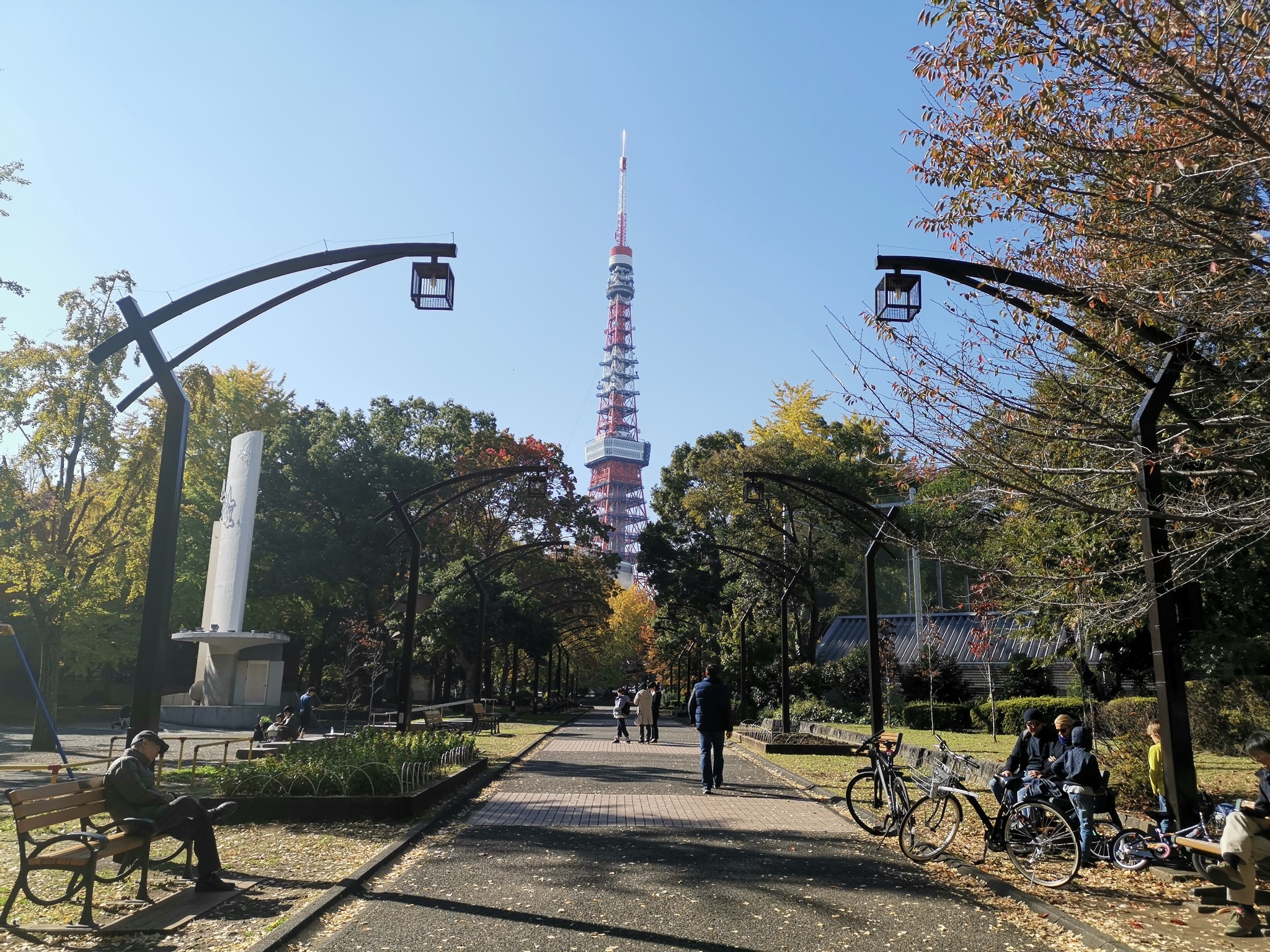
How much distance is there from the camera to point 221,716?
1171 inches

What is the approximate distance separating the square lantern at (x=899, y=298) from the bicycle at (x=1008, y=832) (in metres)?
4.51

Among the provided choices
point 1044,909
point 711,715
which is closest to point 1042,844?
point 1044,909

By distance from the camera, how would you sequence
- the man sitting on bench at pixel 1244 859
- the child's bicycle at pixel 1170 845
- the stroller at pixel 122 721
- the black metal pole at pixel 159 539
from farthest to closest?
the stroller at pixel 122 721 → the black metal pole at pixel 159 539 → the child's bicycle at pixel 1170 845 → the man sitting on bench at pixel 1244 859

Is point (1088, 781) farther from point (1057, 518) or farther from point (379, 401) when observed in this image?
point (379, 401)

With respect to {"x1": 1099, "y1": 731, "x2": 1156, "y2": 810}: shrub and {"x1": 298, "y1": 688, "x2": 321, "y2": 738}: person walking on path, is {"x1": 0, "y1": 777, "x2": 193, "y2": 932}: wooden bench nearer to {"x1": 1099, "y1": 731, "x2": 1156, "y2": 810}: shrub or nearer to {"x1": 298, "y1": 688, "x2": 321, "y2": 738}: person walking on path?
{"x1": 1099, "y1": 731, "x2": 1156, "y2": 810}: shrub

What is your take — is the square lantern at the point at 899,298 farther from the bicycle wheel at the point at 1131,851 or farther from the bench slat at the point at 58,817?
the bench slat at the point at 58,817

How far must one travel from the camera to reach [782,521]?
42875 millimetres

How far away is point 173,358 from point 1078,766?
31.6 feet

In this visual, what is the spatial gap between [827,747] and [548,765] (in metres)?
6.95

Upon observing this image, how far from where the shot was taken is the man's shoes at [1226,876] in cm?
670

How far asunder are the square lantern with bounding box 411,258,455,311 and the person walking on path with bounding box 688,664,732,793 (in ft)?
21.5

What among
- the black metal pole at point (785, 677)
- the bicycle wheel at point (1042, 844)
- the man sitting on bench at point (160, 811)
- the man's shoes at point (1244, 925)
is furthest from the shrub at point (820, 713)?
the man sitting on bench at point (160, 811)

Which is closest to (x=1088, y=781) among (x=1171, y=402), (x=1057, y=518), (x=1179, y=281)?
(x=1171, y=402)

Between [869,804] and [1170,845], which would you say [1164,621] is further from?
[869,804]
